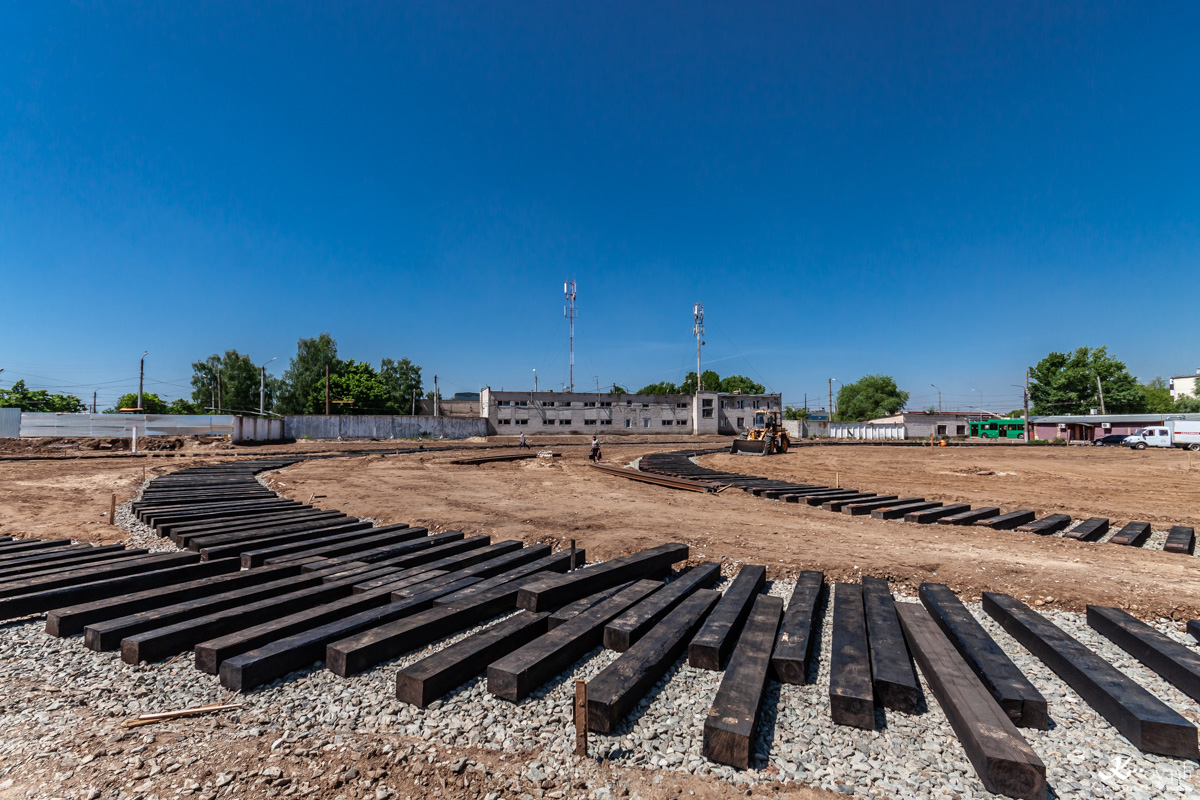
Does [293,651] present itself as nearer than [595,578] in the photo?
Yes

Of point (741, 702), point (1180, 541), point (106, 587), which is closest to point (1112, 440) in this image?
point (1180, 541)

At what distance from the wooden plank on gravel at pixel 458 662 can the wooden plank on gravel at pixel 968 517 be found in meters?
10.2

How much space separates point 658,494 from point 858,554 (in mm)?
7550

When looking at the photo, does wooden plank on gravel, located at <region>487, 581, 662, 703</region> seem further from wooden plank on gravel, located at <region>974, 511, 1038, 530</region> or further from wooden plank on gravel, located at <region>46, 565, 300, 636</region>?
wooden plank on gravel, located at <region>974, 511, 1038, 530</region>

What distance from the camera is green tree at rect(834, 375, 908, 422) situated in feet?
325

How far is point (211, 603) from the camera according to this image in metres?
5.35

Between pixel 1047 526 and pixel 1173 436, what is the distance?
1686 inches

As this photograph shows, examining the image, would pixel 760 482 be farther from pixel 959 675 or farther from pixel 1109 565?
pixel 959 675

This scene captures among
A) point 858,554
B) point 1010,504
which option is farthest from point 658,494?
point 1010,504

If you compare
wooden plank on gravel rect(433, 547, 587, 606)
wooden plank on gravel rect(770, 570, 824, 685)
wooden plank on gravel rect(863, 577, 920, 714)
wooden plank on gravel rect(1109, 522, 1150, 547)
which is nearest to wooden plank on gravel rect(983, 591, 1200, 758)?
wooden plank on gravel rect(863, 577, 920, 714)

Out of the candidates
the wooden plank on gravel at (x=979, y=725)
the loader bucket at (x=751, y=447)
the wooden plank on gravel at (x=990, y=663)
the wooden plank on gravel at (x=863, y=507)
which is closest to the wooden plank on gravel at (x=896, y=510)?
the wooden plank on gravel at (x=863, y=507)

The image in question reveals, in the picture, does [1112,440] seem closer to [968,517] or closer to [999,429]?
[999,429]

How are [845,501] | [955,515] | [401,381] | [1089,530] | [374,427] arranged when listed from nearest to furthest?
[1089,530] < [955,515] < [845,501] < [374,427] < [401,381]

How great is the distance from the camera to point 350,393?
67.1 metres
